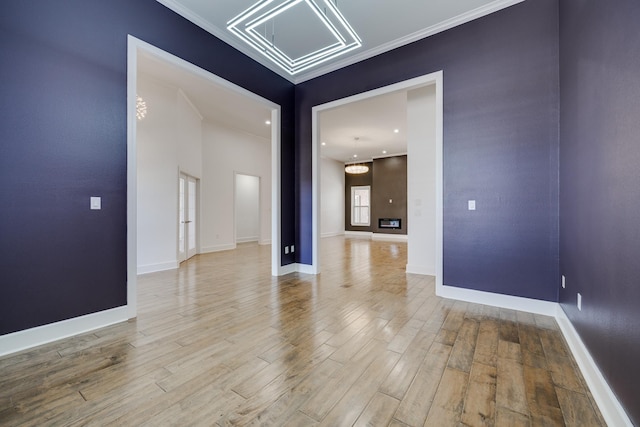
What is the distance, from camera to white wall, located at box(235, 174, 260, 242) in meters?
10.3

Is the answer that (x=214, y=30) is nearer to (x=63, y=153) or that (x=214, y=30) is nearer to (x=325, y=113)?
(x=63, y=153)

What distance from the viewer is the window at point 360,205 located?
40.8ft

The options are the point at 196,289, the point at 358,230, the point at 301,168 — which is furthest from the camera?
the point at 358,230

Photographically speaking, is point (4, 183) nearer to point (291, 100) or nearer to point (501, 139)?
point (291, 100)

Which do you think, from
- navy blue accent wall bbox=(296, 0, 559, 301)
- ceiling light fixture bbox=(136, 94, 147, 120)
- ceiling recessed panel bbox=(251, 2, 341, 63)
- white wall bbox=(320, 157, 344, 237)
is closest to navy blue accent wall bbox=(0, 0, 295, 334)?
ceiling recessed panel bbox=(251, 2, 341, 63)

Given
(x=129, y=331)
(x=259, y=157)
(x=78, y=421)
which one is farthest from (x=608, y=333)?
(x=259, y=157)

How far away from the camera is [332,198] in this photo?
12.1m

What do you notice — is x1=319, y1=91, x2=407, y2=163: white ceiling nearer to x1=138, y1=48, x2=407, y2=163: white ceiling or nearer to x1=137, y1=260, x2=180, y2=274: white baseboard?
x1=138, y1=48, x2=407, y2=163: white ceiling

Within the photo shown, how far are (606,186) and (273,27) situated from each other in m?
3.57

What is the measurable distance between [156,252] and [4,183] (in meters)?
3.09

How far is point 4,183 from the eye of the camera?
79.6 inches

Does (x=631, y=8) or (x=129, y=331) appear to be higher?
(x=631, y=8)

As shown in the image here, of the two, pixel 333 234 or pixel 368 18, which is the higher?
pixel 368 18

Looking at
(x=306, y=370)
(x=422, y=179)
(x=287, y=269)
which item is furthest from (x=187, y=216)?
(x=306, y=370)
